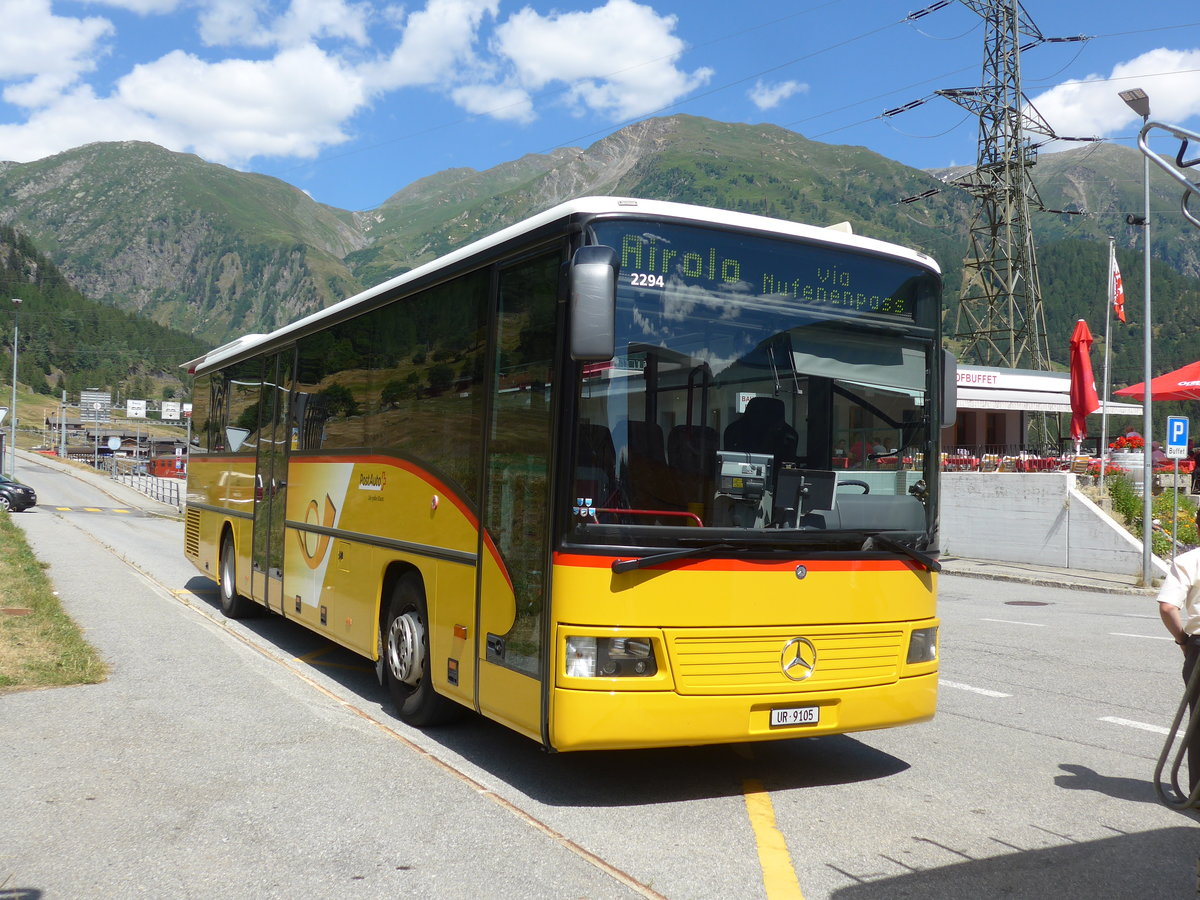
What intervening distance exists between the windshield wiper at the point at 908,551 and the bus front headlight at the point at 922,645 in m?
0.36

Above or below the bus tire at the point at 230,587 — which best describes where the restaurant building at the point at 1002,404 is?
above

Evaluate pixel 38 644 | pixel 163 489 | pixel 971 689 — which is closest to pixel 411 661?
pixel 38 644

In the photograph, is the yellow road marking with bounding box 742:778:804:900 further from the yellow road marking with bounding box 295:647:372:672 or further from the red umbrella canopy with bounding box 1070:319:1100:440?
the red umbrella canopy with bounding box 1070:319:1100:440

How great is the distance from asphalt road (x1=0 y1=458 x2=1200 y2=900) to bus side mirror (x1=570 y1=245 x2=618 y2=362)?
2.23 metres

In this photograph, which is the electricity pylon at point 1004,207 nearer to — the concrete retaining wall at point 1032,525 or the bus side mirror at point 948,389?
the concrete retaining wall at point 1032,525

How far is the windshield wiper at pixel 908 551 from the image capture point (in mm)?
6000

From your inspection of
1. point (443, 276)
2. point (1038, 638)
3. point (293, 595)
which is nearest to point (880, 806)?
point (443, 276)

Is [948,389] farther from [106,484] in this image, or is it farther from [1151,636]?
[106,484]

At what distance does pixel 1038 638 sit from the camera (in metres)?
12.5

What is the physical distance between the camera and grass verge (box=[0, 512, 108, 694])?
8539 mm

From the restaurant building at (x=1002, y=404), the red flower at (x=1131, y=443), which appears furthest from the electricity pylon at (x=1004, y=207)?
the red flower at (x=1131, y=443)

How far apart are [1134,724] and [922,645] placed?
2.57 metres

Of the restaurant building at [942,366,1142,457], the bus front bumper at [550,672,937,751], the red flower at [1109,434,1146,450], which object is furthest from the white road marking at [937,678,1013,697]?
the restaurant building at [942,366,1142,457]

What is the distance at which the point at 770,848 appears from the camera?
4.96 m
